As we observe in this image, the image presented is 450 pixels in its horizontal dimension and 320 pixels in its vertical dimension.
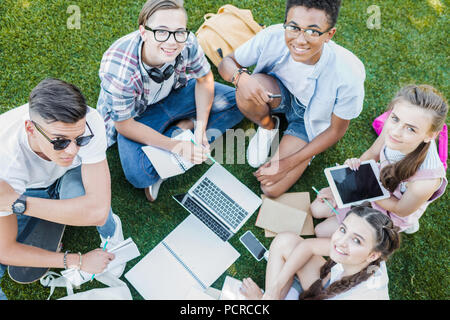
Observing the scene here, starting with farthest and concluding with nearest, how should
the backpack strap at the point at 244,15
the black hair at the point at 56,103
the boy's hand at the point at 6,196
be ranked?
the backpack strap at the point at 244,15, the boy's hand at the point at 6,196, the black hair at the point at 56,103

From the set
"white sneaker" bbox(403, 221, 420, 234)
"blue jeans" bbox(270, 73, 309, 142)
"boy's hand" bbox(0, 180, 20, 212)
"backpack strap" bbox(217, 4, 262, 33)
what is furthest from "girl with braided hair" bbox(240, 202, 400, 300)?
"backpack strap" bbox(217, 4, 262, 33)

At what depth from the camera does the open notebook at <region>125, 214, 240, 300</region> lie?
A: 9.43 feet

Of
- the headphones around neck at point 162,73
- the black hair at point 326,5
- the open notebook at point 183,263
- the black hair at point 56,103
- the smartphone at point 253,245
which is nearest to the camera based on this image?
the black hair at point 56,103

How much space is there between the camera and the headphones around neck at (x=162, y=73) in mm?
2576

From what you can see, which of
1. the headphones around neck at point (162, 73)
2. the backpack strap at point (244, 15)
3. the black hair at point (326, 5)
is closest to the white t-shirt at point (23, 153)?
the headphones around neck at point (162, 73)

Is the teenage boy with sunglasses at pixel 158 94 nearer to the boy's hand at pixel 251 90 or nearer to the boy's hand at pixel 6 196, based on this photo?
the boy's hand at pixel 251 90

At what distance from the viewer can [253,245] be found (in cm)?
312

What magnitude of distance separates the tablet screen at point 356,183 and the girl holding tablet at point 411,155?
0.17 ft

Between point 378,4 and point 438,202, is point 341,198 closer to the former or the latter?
point 438,202

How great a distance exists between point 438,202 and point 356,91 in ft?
4.87

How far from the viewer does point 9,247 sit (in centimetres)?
220

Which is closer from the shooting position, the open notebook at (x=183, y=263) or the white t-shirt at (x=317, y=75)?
the white t-shirt at (x=317, y=75)
